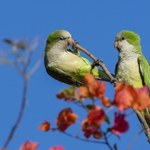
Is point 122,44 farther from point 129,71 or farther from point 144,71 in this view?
point 144,71

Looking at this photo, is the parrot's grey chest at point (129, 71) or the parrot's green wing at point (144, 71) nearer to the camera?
the parrot's grey chest at point (129, 71)

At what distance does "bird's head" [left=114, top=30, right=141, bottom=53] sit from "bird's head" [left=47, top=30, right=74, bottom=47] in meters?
0.76

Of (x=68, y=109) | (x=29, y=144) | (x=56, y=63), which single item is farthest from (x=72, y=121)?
(x=56, y=63)

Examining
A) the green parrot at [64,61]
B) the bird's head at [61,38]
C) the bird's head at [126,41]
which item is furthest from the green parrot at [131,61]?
the bird's head at [61,38]

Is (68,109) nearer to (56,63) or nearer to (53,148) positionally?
(53,148)

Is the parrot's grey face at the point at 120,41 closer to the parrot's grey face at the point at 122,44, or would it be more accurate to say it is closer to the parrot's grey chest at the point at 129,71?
the parrot's grey face at the point at 122,44

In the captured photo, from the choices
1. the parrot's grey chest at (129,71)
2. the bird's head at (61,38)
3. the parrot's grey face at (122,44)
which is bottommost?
the parrot's grey chest at (129,71)

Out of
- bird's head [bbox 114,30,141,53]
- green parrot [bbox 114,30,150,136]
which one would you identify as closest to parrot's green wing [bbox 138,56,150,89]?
green parrot [bbox 114,30,150,136]

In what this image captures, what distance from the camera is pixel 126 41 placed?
8.13 m

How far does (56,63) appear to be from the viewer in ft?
26.9

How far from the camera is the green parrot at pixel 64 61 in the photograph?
809cm

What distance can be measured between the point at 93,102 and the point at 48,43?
4.74m

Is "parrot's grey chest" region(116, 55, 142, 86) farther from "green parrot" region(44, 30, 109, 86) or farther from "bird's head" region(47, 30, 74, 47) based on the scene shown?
"bird's head" region(47, 30, 74, 47)

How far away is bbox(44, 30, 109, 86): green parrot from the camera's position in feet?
26.6
